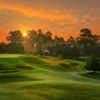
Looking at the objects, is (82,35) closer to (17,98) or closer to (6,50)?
(6,50)

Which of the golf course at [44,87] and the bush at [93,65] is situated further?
the bush at [93,65]

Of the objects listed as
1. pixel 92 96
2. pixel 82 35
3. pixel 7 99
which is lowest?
pixel 92 96

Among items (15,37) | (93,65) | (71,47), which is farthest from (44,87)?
(15,37)

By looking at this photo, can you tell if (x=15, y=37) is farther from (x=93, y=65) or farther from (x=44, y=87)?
(x=44, y=87)

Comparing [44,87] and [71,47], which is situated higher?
[71,47]

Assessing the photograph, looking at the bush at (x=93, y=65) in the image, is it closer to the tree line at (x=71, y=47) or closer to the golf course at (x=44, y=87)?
the golf course at (x=44, y=87)

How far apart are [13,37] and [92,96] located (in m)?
123

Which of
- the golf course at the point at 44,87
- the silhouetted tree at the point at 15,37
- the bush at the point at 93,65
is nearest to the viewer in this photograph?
the golf course at the point at 44,87

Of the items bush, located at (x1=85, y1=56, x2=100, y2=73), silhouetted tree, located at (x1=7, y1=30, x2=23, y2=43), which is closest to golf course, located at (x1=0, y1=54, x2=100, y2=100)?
bush, located at (x1=85, y1=56, x2=100, y2=73)

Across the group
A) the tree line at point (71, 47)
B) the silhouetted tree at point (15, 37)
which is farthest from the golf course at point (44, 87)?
the silhouetted tree at point (15, 37)

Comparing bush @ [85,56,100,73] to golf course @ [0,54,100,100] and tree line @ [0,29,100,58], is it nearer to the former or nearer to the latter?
golf course @ [0,54,100,100]

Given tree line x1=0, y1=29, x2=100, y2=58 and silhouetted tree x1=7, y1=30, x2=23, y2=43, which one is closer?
tree line x1=0, y1=29, x2=100, y2=58

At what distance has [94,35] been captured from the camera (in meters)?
89.5

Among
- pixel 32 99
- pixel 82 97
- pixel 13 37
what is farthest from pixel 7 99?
pixel 13 37
